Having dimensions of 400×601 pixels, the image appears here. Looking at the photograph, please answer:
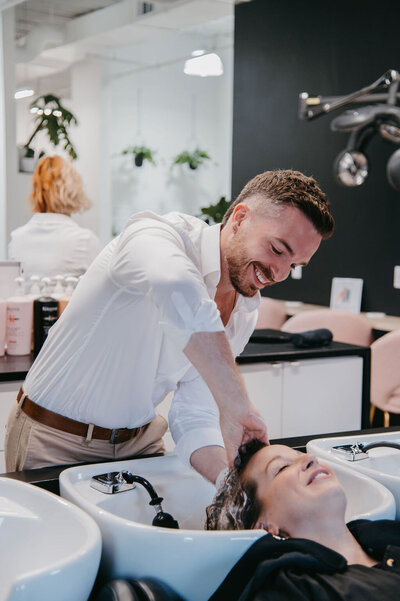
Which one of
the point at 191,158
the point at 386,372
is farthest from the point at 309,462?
the point at 191,158

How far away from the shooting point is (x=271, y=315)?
506 centimetres

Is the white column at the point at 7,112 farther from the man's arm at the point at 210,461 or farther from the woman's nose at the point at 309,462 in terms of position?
the woman's nose at the point at 309,462

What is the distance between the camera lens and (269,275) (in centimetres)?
151

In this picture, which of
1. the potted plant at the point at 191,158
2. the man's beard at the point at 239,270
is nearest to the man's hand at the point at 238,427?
the man's beard at the point at 239,270

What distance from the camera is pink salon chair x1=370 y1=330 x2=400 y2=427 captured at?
357cm

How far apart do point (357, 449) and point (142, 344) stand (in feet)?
1.75

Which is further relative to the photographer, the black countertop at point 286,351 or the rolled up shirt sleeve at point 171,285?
the black countertop at point 286,351

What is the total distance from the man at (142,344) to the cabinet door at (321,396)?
138cm

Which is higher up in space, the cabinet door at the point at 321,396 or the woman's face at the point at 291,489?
the woman's face at the point at 291,489

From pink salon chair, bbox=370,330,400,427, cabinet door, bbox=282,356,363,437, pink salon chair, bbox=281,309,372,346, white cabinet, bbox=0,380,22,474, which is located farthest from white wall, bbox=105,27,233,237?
white cabinet, bbox=0,380,22,474

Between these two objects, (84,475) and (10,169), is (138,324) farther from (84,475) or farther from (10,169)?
(10,169)

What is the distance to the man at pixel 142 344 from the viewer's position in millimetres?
1449

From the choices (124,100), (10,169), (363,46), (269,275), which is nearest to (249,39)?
(363,46)

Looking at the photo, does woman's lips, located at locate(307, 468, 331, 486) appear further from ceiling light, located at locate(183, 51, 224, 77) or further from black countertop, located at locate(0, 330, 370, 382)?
ceiling light, located at locate(183, 51, 224, 77)
